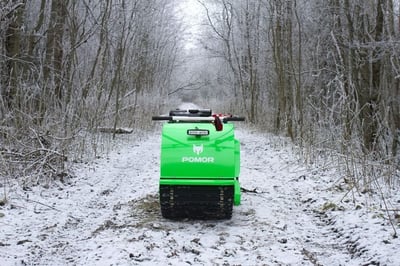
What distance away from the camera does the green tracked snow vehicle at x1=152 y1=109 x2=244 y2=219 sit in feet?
14.3

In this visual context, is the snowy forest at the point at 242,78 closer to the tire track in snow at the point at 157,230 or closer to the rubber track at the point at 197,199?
the tire track in snow at the point at 157,230

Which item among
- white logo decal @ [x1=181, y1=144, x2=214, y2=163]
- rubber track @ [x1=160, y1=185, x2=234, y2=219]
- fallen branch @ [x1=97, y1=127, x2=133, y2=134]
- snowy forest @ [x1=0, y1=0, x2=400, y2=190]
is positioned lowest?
rubber track @ [x1=160, y1=185, x2=234, y2=219]

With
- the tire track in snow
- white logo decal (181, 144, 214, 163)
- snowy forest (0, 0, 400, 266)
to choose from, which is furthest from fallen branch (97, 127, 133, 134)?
white logo decal (181, 144, 214, 163)

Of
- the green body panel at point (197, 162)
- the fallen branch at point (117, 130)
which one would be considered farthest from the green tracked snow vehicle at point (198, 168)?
the fallen branch at point (117, 130)

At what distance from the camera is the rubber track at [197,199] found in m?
4.36

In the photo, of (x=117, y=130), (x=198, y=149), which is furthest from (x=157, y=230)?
(x=117, y=130)

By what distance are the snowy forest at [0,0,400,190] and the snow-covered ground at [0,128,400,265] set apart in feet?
1.99

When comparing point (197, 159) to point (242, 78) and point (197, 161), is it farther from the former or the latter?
point (242, 78)

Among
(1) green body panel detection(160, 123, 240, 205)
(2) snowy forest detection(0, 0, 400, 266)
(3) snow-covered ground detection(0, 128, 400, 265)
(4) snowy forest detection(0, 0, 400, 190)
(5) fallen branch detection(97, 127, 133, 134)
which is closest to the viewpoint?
(3) snow-covered ground detection(0, 128, 400, 265)

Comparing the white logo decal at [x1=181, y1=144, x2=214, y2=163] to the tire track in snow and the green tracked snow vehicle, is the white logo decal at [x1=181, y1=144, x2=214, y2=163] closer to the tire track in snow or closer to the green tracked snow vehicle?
the green tracked snow vehicle

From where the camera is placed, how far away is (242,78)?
22109mm

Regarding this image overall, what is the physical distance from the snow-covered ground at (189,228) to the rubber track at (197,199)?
0.17 metres

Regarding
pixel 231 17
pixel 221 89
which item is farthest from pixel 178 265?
pixel 221 89

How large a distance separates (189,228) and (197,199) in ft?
1.00
